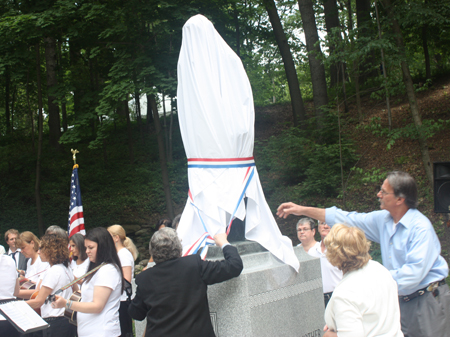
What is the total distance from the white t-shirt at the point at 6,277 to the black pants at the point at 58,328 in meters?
0.66

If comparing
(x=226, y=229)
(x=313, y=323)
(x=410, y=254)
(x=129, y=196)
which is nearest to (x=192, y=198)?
(x=226, y=229)

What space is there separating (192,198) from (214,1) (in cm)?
880

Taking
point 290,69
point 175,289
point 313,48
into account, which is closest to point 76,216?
point 175,289

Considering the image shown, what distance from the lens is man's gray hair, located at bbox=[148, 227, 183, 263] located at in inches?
115

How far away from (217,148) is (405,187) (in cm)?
164

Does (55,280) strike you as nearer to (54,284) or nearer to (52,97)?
(54,284)

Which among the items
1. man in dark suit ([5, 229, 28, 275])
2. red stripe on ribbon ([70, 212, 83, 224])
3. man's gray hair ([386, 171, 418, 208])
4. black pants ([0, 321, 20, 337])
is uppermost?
man's gray hair ([386, 171, 418, 208])

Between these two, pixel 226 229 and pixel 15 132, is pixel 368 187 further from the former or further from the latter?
pixel 15 132

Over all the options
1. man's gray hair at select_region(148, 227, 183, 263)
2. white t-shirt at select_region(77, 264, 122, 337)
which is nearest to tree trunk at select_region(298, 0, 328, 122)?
white t-shirt at select_region(77, 264, 122, 337)

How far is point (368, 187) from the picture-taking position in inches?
455

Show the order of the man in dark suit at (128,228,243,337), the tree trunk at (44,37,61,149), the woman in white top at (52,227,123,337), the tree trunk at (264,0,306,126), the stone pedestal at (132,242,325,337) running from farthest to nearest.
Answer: the tree trunk at (44,37,61,149) < the tree trunk at (264,0,306,126) < the woman in white top at (52,227,123,337) < the stone pedestal at (132,242,325,337) < the man in dark suit at (128,228,243,337)

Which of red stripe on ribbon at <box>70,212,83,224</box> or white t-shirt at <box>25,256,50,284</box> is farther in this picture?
red stripe on ribbon at <box>70,212,83,224</box>

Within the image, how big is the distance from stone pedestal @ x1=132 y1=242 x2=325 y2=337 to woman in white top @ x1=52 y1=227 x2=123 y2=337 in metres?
0.51

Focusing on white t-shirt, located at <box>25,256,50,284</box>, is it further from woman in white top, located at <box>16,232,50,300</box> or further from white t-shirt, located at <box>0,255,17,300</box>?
white t-shirt, located at <box>0,255,17,300</box>
